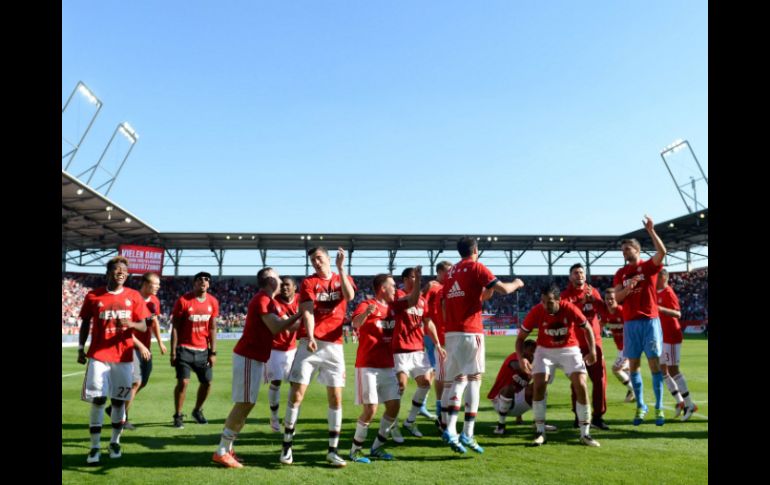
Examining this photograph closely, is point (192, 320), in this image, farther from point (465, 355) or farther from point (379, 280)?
point (465, 355)

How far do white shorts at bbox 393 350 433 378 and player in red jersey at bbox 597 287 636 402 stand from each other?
13.9 feet

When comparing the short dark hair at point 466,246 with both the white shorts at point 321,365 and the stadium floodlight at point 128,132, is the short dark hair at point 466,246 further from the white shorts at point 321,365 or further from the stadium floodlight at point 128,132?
the stadium floodlight at point 128,132

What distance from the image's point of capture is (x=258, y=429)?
9.19 meters

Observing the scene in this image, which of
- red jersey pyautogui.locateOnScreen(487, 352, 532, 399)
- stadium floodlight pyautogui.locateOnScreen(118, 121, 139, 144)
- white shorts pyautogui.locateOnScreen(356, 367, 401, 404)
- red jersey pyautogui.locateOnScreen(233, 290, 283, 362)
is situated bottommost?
red jersey pyautogui.locateOnScreen(487, 352, 532, 399)

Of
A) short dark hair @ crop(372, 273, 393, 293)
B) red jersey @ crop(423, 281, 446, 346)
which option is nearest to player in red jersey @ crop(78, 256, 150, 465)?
short dark hair @ crop(372, 273, 393, 293)

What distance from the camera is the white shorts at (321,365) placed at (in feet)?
22.6

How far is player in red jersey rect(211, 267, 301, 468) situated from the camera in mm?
6688

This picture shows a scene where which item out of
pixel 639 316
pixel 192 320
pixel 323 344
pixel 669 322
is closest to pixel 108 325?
pixel 192 320

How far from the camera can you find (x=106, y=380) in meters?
6.95

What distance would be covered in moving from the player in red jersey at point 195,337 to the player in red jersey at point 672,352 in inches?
322

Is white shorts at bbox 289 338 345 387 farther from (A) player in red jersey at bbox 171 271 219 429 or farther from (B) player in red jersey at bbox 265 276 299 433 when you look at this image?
(A) player in red jersey at bbox 171 271 219 429

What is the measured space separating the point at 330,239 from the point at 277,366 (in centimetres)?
4236

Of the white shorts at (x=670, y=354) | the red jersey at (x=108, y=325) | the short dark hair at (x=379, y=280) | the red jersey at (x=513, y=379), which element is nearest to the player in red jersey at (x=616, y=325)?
the white shorts at (x=670, y=354)
